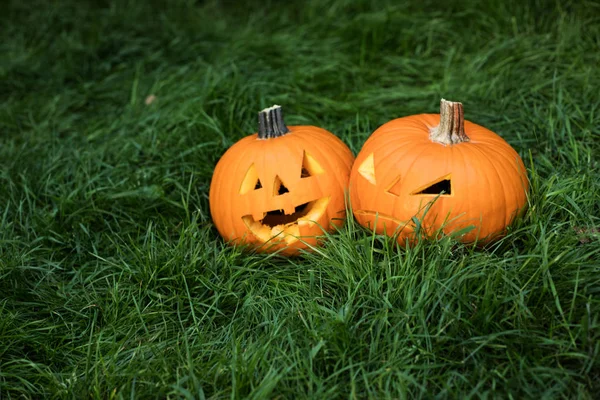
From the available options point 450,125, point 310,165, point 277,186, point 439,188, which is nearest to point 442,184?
point 439,188

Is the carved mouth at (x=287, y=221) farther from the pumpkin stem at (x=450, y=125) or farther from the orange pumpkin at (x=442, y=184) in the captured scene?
the pumpkin stem at (x=450, y=125)

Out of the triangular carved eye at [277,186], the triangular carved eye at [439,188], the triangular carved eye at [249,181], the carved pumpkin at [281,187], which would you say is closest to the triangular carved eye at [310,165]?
the carved pumpkin at [281,187]

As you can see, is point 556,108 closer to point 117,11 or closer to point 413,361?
point 413,361

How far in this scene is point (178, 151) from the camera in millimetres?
3525

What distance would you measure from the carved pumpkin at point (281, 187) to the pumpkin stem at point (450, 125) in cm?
47

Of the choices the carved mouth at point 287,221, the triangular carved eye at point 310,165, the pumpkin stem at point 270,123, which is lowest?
the carved mouth at point 287,221

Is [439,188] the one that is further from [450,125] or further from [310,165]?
[310,165]

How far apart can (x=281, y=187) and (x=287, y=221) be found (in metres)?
0.16

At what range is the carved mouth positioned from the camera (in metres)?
2.71

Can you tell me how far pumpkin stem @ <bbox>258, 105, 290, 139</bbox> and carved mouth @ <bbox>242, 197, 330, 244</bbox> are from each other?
362 mm

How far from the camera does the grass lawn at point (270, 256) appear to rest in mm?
2010

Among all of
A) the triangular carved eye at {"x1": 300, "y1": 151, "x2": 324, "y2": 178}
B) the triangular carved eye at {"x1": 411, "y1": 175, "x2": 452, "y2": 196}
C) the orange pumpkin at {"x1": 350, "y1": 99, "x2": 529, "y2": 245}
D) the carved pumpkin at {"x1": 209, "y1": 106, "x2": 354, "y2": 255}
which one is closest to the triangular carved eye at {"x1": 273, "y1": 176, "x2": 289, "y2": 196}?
the carved pumpkin at {"x1": 209, "y1": 106, "x2": 354, "y2": 255}

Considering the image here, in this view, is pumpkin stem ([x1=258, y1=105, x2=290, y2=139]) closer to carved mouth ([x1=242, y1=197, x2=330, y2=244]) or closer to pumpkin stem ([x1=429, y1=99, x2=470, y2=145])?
carved mouth ([x1=242, y1=197, x2=330, y2=244])

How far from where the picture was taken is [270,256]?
2672mm
